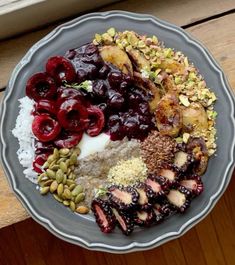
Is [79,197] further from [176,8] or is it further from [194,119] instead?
[176,8]

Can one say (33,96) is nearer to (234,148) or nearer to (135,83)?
(135,83)

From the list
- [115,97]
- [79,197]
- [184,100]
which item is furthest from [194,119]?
[79,197]

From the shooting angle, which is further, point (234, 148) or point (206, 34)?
point (206, 34)

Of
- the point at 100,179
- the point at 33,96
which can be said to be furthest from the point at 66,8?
the point at 100,179

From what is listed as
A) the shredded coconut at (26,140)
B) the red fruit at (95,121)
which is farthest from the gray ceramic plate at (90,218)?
the red fruit at (95,121)

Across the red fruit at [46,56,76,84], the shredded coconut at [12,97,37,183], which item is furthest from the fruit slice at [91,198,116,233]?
the red fruit at [46,56,76,84]

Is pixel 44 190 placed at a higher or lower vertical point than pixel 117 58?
lower

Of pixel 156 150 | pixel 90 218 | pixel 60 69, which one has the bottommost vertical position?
pixel 90 218
